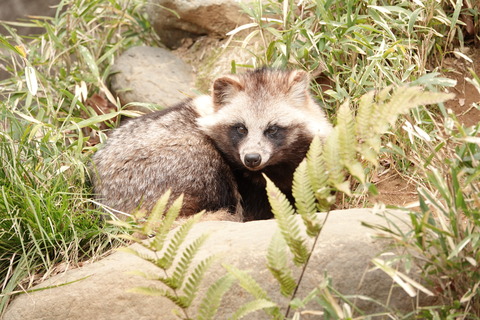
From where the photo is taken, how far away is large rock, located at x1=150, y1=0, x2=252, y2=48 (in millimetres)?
7336

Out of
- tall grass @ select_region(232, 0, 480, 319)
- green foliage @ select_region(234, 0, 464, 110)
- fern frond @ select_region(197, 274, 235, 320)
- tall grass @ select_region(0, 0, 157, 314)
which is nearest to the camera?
fern frond @ select_region(197, 274, 235, 320)

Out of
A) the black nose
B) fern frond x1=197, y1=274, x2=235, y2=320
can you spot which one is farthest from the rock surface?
fern frond x1=197, y1=274, x2=235, y2=320

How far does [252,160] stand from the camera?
4953 millimetres

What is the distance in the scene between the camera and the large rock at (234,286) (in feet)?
11.0

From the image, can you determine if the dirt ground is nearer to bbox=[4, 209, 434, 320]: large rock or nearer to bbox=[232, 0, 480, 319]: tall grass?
bbox=[232, 0, 480, 319]: tall grass

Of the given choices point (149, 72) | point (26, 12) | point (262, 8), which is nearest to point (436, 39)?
point (262, 8)

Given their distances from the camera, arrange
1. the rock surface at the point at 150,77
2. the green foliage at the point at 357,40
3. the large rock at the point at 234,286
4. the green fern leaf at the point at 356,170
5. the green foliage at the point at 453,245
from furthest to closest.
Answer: the rock surface at the point at 150,77 < the green foliage at the point at 357,40 < the large rock at the point at 234,286 < the green foliage at the point at 453,245 < the green fern leaf at the point at 356,170

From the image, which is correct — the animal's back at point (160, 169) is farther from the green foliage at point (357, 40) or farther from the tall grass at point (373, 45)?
the green foliage at point (357, 40)

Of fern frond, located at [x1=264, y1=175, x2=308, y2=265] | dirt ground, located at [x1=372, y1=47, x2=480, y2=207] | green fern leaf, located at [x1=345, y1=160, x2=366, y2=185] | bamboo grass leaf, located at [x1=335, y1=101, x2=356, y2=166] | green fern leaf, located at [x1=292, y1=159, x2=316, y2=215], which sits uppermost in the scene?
bamboo grass leaf, located at [x1=335, y1=101, x2=356, y2=166]

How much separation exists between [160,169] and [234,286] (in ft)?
5.62

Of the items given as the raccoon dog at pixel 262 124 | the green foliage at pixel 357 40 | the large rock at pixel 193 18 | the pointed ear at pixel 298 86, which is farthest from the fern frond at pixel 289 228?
the large rock at pixel 193 18

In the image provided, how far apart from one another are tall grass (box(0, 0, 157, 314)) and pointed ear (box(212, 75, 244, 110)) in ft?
3.23

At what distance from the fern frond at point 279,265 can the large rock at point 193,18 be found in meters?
4.54

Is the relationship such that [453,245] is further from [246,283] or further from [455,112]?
[455,112]
